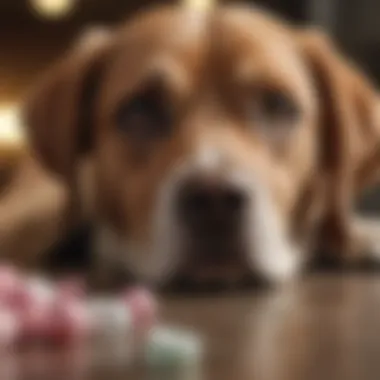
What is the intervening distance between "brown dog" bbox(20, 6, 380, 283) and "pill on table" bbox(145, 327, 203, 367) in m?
0.43

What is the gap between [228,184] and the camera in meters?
1.31

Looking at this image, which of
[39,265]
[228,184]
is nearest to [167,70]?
[228,184]

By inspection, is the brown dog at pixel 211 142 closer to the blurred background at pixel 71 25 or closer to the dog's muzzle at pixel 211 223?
the dog's muzzle at pixel 211 223

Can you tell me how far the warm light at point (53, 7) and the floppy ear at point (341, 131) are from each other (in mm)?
1193

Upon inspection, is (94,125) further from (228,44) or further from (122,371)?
(122,371)

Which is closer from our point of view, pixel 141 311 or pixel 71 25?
pixel 141 311

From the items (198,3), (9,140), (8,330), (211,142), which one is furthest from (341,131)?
(9,140)

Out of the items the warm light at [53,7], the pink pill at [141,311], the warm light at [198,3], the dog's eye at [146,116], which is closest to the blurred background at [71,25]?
the warm light at [53,7]

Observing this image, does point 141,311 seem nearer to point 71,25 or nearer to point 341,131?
point 341,131

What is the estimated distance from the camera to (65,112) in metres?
1.54

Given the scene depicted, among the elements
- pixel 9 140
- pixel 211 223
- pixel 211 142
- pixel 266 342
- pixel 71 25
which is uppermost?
pixel 71 25

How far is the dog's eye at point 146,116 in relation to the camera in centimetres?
144

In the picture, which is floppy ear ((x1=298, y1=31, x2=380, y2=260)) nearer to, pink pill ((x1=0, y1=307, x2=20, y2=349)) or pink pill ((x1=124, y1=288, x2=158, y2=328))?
pink pill ((x1=124, y1=288, x2=158, y2=328))

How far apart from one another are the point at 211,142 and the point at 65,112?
0.27 meters
